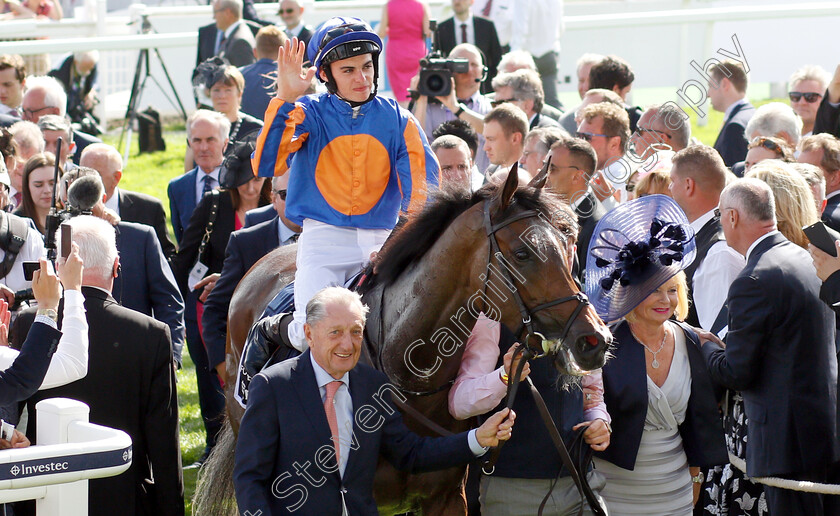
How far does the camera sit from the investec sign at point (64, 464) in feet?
10.1

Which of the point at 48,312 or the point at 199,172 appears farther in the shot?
the point at 199,172

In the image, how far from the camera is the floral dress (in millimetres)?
4711

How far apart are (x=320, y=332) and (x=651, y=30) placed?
1065 centimetres

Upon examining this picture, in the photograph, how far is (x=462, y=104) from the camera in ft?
27.9

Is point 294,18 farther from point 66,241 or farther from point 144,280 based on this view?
point 66,241

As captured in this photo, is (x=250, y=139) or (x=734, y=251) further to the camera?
(x=250, y=139)

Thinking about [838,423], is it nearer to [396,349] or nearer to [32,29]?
[396,349]

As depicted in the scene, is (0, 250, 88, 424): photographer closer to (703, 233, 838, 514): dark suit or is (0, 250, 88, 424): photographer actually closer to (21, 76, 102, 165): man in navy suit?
(703, 233, 838, 514): dark suit

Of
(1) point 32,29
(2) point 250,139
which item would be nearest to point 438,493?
(2) point 250,139

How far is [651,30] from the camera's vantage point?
13266mm

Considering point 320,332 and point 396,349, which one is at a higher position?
point 320,332

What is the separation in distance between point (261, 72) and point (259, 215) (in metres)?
3.74

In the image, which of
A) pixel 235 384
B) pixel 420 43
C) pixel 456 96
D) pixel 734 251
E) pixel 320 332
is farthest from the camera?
pixel 420 43

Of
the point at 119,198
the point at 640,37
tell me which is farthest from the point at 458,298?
the point at 640,37
